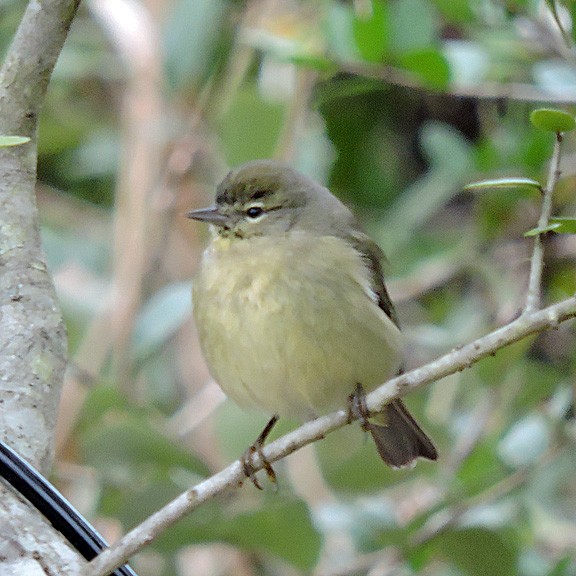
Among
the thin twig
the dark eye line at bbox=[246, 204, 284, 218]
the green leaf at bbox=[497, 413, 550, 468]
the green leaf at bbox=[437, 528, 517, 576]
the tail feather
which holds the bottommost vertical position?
the green leaf at bbox=[437, 528, 517, 576]

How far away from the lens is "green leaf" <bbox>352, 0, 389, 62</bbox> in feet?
10.1

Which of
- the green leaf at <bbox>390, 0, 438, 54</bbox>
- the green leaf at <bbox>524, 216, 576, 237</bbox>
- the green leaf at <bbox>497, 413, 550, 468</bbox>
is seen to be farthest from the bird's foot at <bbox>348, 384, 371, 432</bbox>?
the green leaf at <bbox>390, 0, 438, 54</bbox>

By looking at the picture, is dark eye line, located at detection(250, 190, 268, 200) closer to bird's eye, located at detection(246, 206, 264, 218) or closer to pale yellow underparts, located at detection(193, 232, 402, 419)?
bird's eye, located at detection(246, 206, 264, 218)

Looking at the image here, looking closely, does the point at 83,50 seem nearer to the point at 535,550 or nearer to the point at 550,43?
the point at 550,43

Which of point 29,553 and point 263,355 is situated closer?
point 29,553

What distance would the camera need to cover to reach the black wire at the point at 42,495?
1595 mm

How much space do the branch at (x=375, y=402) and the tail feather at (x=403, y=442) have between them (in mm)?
1113

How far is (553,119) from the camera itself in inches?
71.6

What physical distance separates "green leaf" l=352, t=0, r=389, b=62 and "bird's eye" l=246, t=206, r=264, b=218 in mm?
528

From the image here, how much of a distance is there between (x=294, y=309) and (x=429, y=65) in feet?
2.76

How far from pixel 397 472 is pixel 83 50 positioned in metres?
2.39

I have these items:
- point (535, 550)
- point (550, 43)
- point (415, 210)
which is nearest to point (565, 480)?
point (535, 550)

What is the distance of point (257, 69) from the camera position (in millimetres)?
4500

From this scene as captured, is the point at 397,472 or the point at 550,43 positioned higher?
the point at 550,43
